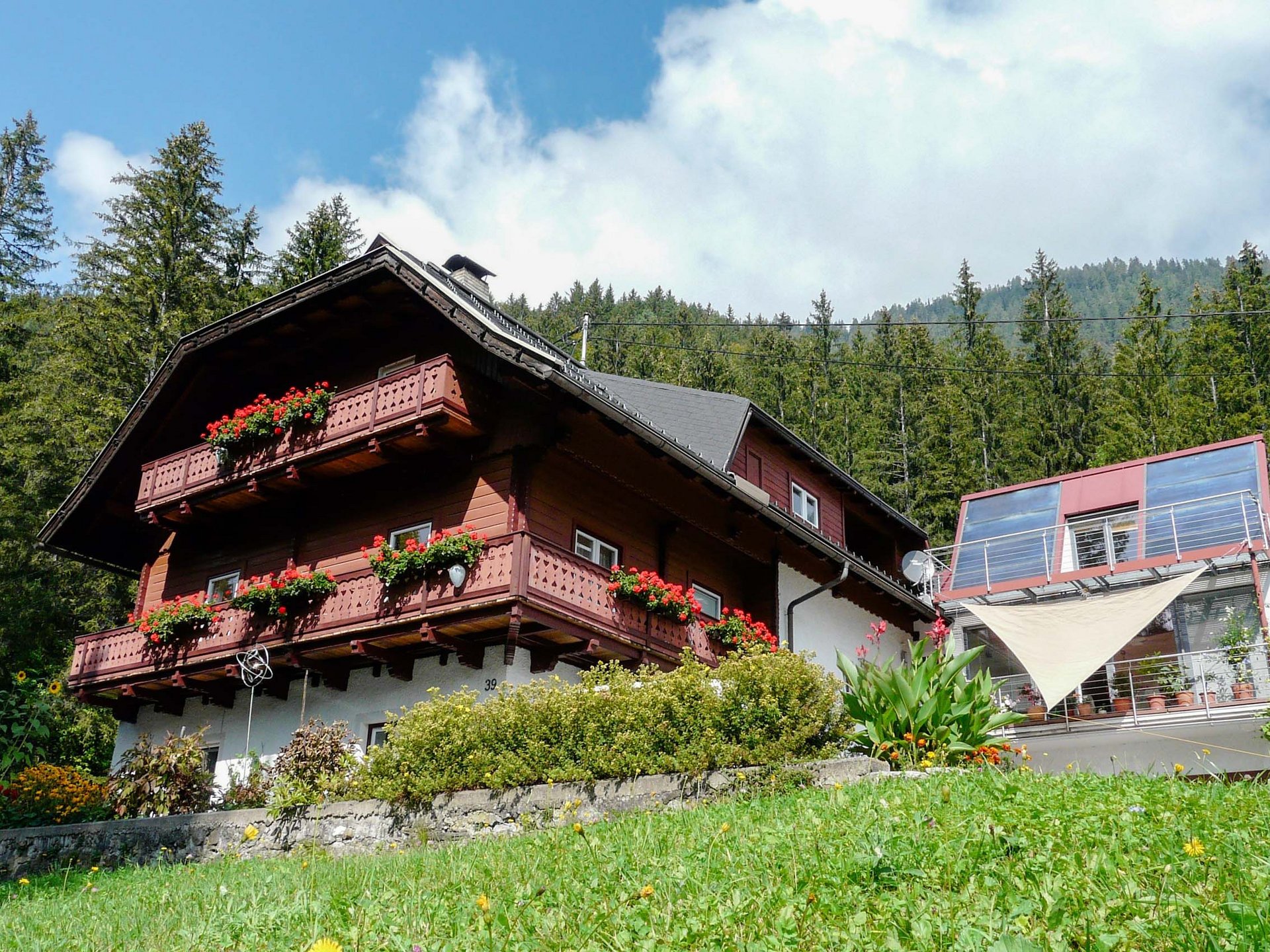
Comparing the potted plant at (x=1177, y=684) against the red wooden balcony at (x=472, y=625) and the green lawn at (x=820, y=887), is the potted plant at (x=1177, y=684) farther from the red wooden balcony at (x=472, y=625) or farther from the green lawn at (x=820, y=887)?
the green lawn at (x=820, y=887)

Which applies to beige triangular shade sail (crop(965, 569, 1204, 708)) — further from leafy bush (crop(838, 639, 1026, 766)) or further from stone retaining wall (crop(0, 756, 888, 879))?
stone retaining wall (crop(0, 756, 888, 879))

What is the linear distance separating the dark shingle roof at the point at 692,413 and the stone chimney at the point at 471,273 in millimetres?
2869

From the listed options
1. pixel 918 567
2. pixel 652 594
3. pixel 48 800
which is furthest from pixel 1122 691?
pixel 48 800

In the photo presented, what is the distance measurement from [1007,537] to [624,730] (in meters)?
14.7

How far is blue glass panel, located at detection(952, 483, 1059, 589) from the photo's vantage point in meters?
22.7

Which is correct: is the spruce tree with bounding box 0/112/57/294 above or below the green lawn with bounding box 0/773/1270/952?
above

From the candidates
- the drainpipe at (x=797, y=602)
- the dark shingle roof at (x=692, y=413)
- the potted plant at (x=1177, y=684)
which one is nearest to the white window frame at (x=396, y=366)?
the dark shingle roof at (x=692, y=413)

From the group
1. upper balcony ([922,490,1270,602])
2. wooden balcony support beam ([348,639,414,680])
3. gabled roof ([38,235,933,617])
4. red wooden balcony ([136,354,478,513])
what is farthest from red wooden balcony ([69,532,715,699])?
upper balcony ([922,490,1270,602])

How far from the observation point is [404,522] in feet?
60.7

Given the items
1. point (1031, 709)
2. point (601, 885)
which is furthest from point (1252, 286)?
point (601, 885)

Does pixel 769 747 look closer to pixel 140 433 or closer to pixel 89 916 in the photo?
pixel 89 916

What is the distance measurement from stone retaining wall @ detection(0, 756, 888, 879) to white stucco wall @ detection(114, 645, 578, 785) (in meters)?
2.19

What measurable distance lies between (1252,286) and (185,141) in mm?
43954

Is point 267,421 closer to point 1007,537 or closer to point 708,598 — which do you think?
point 708,598
